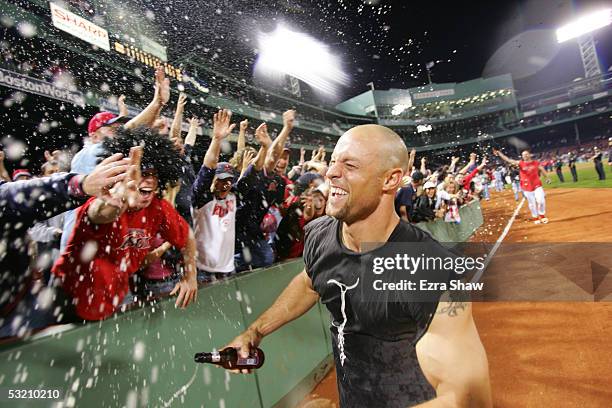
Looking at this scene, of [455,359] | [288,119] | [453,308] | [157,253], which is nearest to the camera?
[455,359]

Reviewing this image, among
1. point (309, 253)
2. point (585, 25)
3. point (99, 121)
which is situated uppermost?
point (585, 25)

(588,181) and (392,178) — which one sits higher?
(392,178)

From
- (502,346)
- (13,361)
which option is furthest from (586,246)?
(13,361)

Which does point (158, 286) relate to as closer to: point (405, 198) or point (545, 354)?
point (545, 354)

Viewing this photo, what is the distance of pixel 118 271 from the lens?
2.45m

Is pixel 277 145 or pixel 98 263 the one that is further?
pixel 277 145

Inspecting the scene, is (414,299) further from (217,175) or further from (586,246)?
(586,246)

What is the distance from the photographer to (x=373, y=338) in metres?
1.94

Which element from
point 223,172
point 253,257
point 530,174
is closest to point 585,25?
point 530,174

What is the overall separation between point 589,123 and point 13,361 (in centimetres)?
6730

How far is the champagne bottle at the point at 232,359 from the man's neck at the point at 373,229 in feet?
2.63

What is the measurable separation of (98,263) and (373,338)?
67.8 inches

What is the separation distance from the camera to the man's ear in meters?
2.09

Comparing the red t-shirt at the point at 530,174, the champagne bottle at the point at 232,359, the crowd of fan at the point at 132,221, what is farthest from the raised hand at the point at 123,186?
the red t-shirt at the point at 530,174
